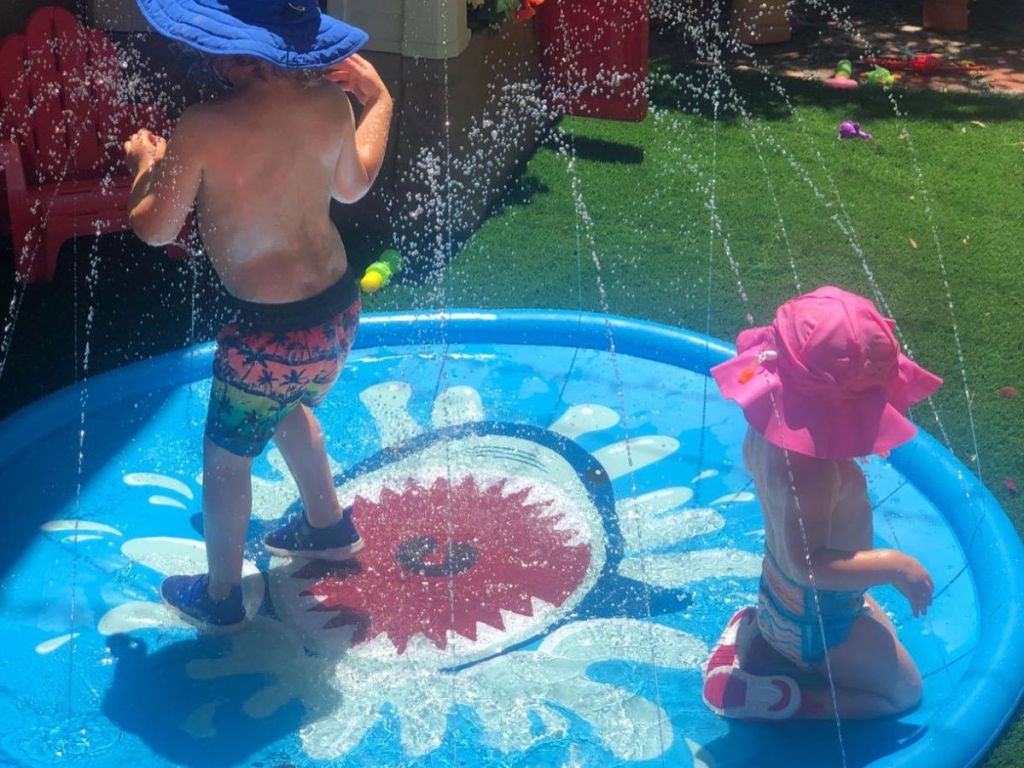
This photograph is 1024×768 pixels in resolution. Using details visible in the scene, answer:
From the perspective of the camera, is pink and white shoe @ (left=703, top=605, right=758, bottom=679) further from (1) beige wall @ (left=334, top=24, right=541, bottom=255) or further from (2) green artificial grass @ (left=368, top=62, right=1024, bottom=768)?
(1) beige wall @ (left=334, top=24, right=541, bottom=255)

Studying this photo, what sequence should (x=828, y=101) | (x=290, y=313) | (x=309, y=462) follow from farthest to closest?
(x=828, y=101)
(x=309, y=462)
(x=290, y=313)

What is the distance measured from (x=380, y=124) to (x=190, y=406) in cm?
141

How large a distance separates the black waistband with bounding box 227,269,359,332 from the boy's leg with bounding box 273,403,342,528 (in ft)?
0.86

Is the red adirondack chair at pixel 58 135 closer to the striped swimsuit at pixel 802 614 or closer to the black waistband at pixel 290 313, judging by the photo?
the black waistband at pixel 290 313

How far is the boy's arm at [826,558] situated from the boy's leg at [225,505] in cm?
124

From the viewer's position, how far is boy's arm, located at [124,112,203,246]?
8.34ft

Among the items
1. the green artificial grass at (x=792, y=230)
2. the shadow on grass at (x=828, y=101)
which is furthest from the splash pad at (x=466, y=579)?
the shadow on grass at (x=828, y=101)

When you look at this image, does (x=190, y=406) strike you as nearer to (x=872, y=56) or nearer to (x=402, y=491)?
(x=402, y=491)

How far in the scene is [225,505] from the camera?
2.83 metres

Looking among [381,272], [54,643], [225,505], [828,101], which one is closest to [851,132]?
[828,101]

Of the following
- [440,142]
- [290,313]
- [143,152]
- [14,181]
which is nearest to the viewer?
[143,152]

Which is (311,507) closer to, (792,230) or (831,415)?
(831,415)

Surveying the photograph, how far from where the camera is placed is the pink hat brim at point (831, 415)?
234 cm

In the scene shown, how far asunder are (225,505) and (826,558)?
1.34 metres
